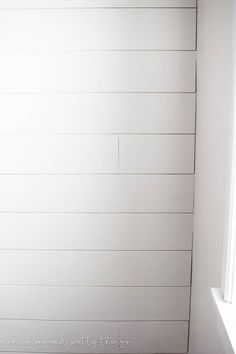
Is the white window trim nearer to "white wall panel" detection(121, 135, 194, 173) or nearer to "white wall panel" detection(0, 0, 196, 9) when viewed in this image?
"white wall panel" detection(121, 135, 194, 173)

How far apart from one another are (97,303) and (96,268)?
18 centimetres

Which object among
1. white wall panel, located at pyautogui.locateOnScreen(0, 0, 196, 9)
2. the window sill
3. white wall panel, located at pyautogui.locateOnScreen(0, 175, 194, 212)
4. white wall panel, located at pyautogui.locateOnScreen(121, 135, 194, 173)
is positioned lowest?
the window sill

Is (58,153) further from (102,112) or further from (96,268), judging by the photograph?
(96,268)

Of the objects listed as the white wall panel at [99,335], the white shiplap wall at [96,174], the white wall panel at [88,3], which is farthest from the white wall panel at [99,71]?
the white wall panel at [99,335]

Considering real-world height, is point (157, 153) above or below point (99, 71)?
below

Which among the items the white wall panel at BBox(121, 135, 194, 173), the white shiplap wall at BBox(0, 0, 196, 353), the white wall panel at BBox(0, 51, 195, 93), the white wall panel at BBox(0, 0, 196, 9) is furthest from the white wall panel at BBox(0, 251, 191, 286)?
the white wall panel at BBox(0, 0, 196, 9)

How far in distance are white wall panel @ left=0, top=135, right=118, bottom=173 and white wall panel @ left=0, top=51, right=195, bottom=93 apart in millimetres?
213

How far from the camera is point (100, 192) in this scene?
4.24ft

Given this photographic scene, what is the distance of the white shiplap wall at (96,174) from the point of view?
121 cm

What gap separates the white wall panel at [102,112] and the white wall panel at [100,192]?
22 centimetres

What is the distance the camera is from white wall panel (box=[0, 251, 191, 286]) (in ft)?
4.37

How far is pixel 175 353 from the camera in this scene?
140cm

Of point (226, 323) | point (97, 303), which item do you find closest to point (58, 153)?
point (97, 303)

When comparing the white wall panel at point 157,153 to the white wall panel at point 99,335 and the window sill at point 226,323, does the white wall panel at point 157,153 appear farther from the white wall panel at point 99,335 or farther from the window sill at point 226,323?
the white wall panel at point 99,335
